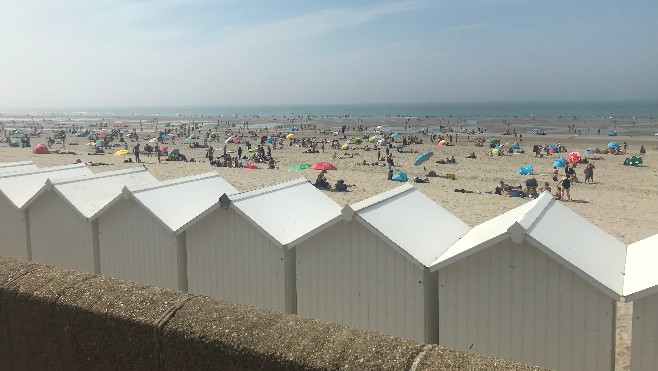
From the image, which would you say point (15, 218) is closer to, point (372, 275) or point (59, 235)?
point (59, 235)

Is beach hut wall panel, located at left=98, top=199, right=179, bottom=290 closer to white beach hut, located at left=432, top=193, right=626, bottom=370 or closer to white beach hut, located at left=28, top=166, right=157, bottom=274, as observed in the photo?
white beach hut, located at left=28, top=166, right=157, bottom=274

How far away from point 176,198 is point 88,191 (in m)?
1.66

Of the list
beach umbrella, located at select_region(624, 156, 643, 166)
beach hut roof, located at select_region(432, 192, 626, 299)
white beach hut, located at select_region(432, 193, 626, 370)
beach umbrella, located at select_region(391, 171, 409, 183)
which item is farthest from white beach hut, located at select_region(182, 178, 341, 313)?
beach umbrella, located at select_region(624, 156, 643, 166)

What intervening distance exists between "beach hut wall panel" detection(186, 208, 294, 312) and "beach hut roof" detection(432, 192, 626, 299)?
2.09 meters

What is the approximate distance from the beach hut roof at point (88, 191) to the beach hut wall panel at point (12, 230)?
84 centimetres

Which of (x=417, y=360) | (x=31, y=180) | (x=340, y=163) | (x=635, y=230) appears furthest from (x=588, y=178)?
(x=417, y=360)

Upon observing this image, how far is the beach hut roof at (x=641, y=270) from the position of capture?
5.09 meters

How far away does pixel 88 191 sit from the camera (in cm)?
933

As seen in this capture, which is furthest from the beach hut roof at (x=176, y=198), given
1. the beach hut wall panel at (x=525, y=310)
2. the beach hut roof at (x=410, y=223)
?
the beach hut wall panel at (x=525, y=310)

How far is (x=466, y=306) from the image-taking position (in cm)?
596

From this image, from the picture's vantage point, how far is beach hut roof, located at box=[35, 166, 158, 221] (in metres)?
8.72

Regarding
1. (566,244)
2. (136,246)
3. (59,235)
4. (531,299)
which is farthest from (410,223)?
(59,235)

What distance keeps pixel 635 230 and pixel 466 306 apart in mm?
12176

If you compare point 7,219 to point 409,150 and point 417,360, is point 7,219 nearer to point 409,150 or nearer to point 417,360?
point 417,360
